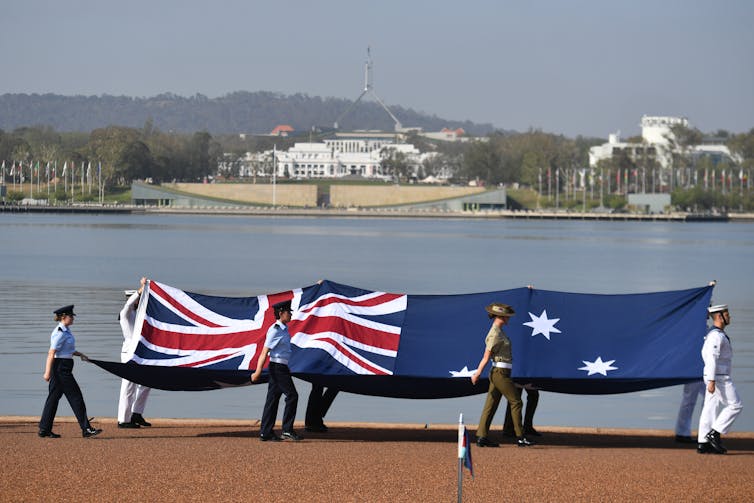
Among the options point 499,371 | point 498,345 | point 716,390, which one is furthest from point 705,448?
point 498,345

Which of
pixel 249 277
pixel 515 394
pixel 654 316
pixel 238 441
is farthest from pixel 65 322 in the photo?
pixel 249 277

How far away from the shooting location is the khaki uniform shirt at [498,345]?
653 inches

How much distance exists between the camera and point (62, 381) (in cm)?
1692

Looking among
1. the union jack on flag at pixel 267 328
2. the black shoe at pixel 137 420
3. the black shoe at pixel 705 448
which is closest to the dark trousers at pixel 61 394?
the union jack on flag at pixel 267 328

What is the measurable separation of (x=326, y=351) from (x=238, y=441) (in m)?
1.58

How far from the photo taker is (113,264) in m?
73.5

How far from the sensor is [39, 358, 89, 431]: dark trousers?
1681 cm

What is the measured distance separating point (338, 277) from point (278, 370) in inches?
1819

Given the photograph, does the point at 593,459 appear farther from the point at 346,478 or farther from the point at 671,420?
the point at 671,420

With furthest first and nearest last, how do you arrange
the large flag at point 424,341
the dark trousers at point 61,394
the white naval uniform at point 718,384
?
the large flag at point 424,341 → the dark trousers at point 61,394 → the white naval uniform at point 718,384

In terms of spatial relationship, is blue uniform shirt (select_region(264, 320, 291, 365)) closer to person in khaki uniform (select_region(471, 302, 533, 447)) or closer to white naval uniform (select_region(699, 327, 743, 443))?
person in khaki uniform (select_region(471, 302, 533, 447))

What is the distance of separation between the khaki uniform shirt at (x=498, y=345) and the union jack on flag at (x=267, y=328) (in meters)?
1.56

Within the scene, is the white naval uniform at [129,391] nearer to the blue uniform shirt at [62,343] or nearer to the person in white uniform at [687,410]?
the blue uniform shirt at [62,343]

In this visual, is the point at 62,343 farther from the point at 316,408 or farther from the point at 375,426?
the point at 375,426
